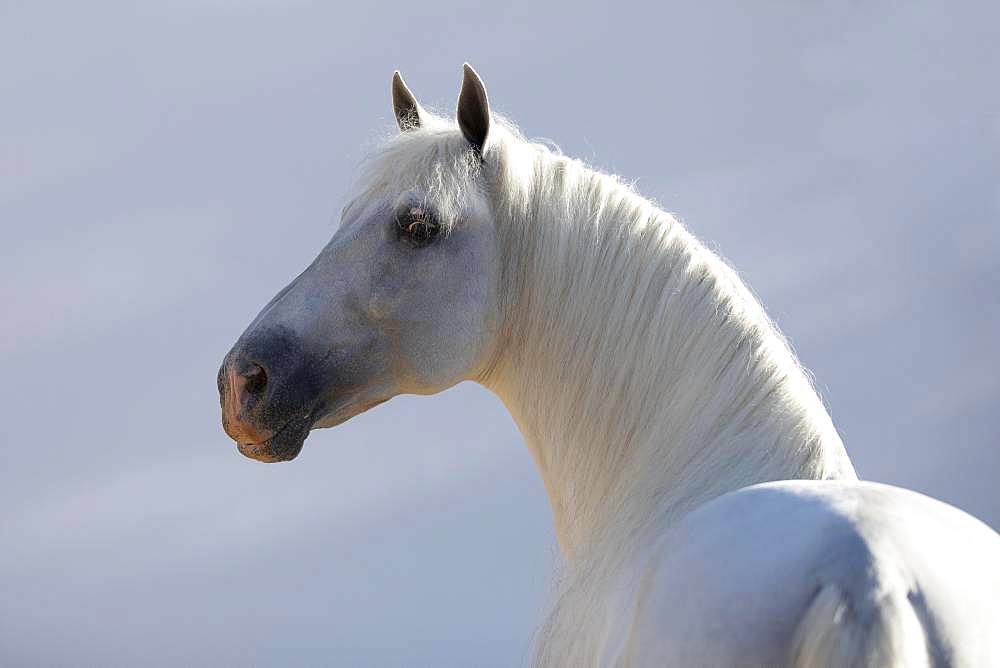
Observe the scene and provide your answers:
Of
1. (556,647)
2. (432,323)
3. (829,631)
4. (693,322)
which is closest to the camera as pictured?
(829,631)

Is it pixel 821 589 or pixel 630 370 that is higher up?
pixel 630 370

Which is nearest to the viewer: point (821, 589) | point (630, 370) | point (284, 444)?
point (821, 589)

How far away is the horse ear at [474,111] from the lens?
3.38m

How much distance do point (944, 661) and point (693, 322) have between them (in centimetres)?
132

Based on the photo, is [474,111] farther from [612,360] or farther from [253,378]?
[253,378]

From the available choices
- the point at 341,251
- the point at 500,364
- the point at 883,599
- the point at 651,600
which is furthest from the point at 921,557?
the point at 341,251

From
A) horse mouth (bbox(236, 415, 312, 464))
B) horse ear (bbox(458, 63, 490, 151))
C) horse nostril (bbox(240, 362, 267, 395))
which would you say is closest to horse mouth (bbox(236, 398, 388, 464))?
horse mouth (bbox(236, 415, 312, 464))

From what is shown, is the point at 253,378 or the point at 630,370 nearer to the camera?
the point at 630,370

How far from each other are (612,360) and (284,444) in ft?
3.22

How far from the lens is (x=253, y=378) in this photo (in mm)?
3271

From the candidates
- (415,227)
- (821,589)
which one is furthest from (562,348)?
(821,589)

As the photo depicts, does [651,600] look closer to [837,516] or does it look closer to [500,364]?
[837,516]

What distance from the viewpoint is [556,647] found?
2.76 meters

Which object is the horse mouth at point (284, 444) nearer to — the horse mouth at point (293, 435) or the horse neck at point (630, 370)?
the horse mouth at point (293, 435)
